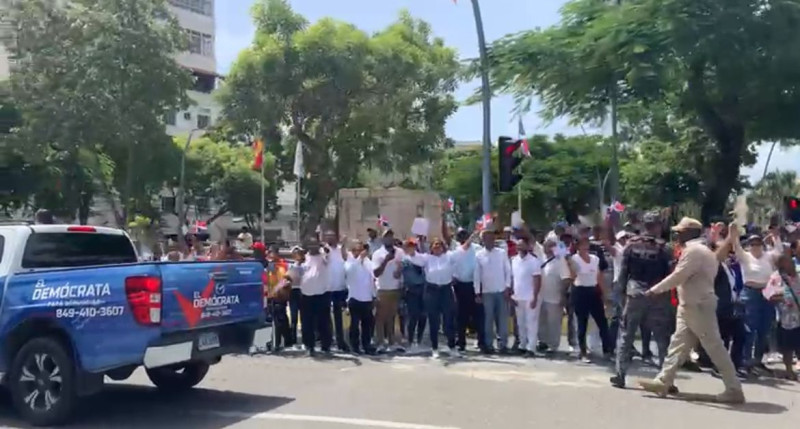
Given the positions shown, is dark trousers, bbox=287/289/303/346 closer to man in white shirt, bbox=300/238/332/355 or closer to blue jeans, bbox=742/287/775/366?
man in white shirt, bbox=300/238/332/355

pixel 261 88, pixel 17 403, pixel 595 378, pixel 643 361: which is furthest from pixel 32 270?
pixel 261 88

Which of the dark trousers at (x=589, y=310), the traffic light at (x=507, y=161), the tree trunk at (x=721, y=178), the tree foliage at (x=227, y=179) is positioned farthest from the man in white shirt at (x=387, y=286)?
the tree foliage at (x=227, y=179)

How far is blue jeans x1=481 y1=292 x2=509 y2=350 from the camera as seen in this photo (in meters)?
13.7

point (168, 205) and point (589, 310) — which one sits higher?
Result: point (168, 205)

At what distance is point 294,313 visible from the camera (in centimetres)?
1434

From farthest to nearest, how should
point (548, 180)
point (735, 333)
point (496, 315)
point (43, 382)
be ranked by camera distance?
point (548, 180)
point (496, 315)
point (735, 333)
point (43, 382)

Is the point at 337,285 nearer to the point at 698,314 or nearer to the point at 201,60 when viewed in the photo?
the point at 698,314

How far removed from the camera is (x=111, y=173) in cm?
3647

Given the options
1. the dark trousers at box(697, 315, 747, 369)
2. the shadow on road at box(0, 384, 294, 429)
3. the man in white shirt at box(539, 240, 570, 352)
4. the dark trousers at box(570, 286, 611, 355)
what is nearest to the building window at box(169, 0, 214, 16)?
the man in white shirt at box(539, 240, 570, 352)

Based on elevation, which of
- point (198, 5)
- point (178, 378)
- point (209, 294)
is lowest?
point (178, 378)

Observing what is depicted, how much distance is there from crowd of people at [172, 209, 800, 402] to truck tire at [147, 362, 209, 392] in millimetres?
3153

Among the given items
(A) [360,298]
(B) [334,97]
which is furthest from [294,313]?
(B) [334,97]

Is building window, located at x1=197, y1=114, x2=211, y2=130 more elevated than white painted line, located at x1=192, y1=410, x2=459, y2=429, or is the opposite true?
building window, located at x1=197, y1=114, x2=211, y2=130

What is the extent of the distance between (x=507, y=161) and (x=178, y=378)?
813 cm
